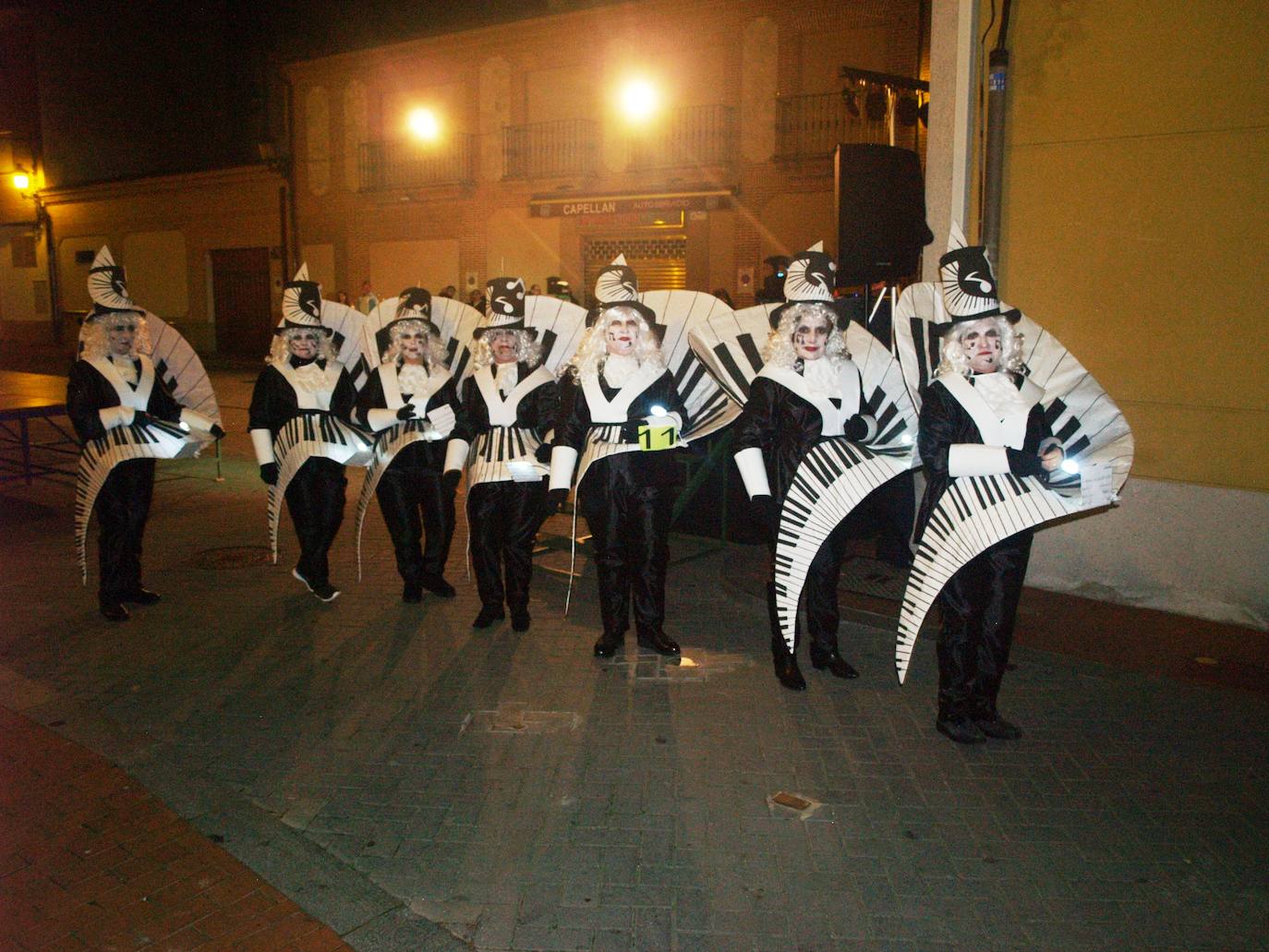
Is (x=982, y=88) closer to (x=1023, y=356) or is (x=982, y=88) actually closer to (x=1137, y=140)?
(x=1137, y=140)

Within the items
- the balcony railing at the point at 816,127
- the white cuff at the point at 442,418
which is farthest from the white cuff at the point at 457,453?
the balcony railing at the point at 816,127

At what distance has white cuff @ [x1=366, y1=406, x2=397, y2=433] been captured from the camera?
6.03 m

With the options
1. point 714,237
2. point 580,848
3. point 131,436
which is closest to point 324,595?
point 131,436

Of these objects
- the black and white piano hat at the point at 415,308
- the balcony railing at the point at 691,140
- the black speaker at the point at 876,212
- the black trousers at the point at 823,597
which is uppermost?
the balcony railing at the point at 691,140

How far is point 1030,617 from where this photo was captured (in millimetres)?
6238

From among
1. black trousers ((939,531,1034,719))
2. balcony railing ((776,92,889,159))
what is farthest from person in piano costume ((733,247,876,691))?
balcony railing ((776,92,889,159))

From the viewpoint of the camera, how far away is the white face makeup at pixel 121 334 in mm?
6069

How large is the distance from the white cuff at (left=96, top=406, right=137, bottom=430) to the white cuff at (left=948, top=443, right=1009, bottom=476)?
4.71m

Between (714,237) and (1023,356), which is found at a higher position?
(714,237)

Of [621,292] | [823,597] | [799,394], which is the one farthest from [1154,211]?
[621,292]

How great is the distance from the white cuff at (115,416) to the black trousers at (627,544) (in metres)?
2.81

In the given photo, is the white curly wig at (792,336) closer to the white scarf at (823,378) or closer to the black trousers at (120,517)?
the white scarf at (823,378)

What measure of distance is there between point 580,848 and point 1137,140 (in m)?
5.49

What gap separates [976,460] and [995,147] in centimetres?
349
